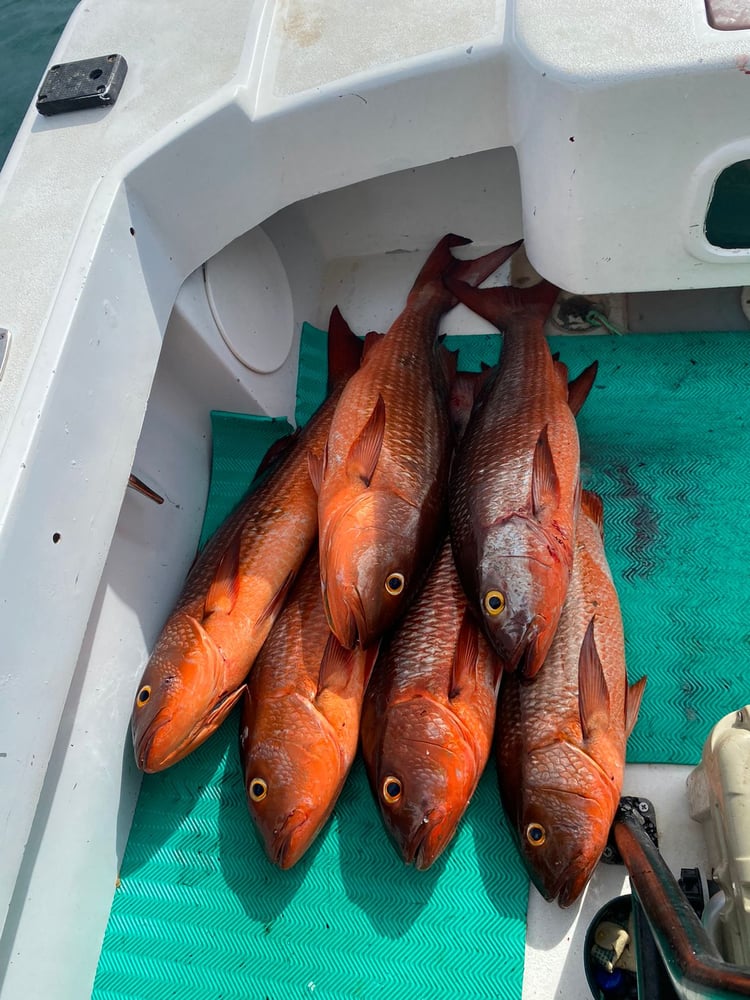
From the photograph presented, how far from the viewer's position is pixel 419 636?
221 cm

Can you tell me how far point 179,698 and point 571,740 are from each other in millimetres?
1174

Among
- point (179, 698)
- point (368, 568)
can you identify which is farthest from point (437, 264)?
point (179, 698)

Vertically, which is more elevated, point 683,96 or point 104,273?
point 104,273

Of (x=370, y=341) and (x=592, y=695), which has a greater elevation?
(x=370, y=341)

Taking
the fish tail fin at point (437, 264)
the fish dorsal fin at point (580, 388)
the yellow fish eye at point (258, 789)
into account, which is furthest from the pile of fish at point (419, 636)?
the fish tail fin at point (437, 264)

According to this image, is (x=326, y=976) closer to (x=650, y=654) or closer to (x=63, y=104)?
(x=650, y=654)

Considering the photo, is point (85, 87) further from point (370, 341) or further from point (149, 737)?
point (149, 737)

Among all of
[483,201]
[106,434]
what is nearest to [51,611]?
[106,434]

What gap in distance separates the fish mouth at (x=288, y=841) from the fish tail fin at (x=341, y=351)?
1.65 m

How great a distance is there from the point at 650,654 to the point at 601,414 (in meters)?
1.01

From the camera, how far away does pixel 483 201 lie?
3.21m

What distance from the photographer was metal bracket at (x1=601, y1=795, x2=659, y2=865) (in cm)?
199

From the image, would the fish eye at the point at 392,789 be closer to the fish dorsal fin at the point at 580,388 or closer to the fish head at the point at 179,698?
the fish head at the point at 179,698

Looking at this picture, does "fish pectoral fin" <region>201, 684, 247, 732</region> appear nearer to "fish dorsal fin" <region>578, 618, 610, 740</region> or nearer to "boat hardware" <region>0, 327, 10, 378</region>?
"fish dorsal fin" <region>578, 618, 610, 740</region>
